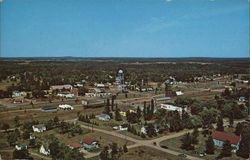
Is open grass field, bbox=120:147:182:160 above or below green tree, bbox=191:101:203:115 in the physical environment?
below

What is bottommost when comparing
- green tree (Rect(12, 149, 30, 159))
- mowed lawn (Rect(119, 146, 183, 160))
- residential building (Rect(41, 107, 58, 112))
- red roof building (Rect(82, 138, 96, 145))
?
mowed lawn (Rect(119, 146, 183, 160))

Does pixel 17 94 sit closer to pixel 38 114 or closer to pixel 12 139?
pixel 38 114

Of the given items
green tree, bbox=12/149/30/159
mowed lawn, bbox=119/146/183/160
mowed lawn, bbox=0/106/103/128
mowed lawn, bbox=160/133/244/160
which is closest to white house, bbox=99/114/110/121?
mowed lawn, bbox=0/106/103/128

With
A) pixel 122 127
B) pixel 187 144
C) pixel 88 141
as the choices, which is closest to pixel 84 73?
pixel 122 127

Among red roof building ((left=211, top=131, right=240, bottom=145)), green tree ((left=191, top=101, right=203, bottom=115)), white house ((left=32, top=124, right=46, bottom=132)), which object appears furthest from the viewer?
green tree ((left=191, top=101, right=203, bottom=115))

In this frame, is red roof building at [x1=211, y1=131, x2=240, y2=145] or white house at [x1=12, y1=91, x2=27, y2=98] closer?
red roof building at [x1=211, y1=131, x2=240, y2=145]

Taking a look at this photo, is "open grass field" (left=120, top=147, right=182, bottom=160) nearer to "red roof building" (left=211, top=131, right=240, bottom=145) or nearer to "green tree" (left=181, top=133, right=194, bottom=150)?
"green tree" (left=181, top=133, right=194, bottom=150)

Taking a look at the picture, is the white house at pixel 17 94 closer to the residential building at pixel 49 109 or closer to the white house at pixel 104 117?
the residential building at pixel 49 109

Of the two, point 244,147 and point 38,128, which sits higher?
point 244,147

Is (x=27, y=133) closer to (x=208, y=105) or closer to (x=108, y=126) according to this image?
(x=108, y=126)
